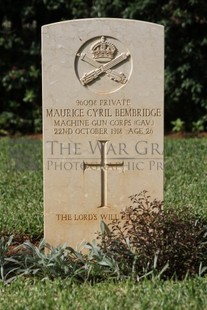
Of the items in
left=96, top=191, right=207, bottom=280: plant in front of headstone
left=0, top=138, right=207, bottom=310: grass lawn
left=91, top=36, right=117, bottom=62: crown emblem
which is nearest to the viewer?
left=0, top=138, right=207, bottom=310: grass lawn

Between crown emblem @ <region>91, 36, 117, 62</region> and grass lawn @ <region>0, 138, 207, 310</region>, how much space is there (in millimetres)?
1552

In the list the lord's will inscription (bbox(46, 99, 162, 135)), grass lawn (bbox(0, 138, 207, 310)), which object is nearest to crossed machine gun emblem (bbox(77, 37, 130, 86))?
the lord's will inscription (bbox(46, 99, 162, 135))

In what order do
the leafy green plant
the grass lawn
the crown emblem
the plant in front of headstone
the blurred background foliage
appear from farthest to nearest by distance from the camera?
the leafy green plant
the blurred background foliage
the crown emblem
the plant in front of headstone
the grass lawn

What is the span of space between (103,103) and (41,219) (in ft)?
5.26

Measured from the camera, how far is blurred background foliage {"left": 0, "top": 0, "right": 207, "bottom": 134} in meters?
13.1

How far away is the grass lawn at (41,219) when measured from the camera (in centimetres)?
465

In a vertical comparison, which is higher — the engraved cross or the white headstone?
the white headstone

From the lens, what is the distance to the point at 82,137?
19.4 ft

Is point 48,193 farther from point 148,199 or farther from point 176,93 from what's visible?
point 176,93

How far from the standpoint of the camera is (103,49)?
231 inches

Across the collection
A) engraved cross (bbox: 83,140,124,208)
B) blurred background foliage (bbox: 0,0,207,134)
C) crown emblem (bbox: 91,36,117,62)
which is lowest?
engraved cross (bbox: 83,140,124,208)

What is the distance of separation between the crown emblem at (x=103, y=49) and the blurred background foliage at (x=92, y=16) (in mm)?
7259

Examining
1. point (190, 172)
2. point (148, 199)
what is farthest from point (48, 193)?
point (190, 172)

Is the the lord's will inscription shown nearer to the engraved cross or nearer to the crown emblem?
the engraved cross
